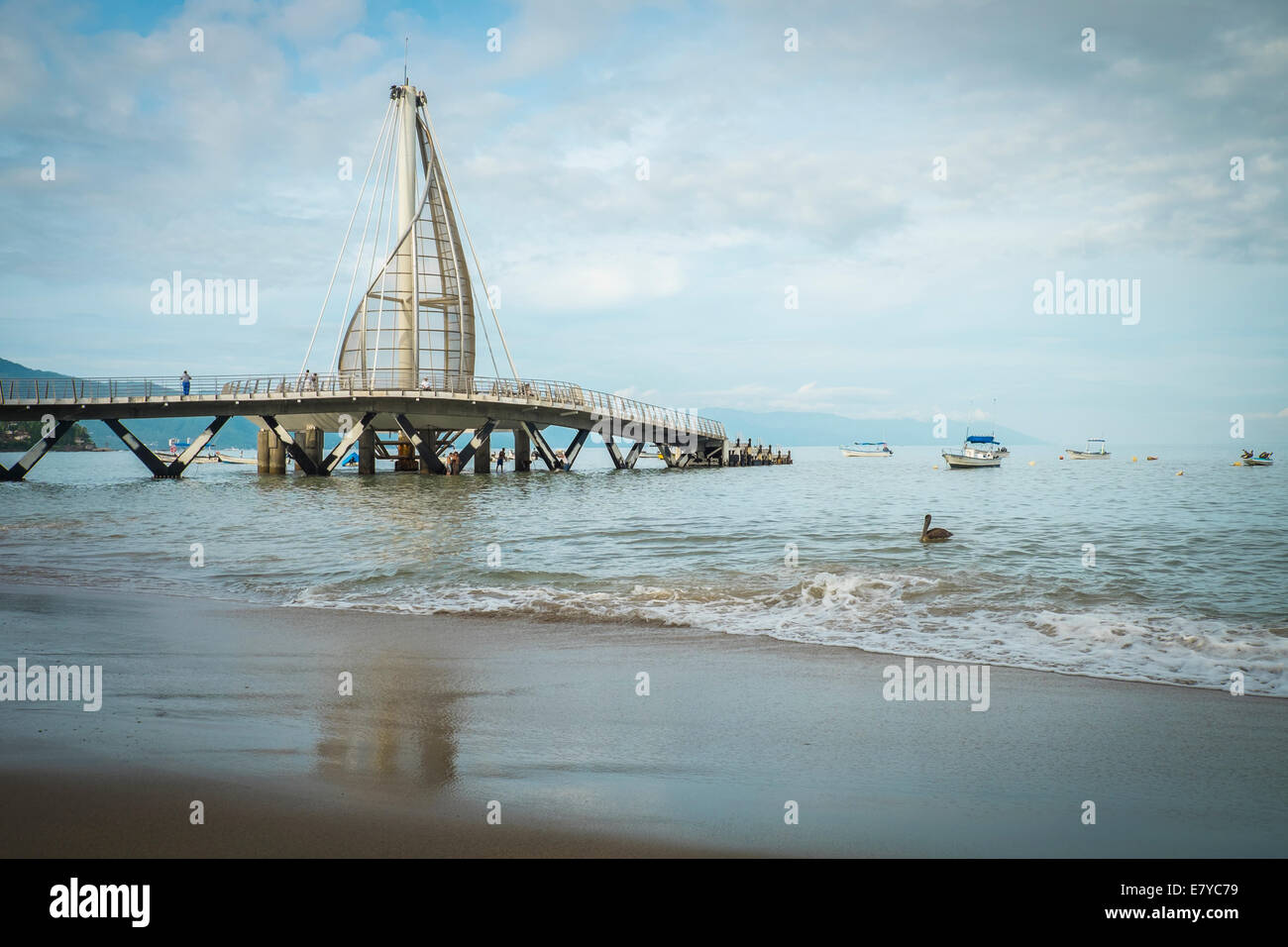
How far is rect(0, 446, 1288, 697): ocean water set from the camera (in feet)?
31.2

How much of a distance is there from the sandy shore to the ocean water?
1.98m

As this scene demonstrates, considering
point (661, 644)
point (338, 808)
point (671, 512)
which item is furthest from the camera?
point (671, 512)

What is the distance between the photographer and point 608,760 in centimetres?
502

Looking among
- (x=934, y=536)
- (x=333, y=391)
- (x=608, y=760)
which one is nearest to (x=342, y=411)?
(x=333, y=391)

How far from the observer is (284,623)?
9984 mm

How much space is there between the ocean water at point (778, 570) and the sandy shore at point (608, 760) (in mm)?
1975

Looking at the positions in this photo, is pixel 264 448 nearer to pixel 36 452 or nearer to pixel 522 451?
pixel 36 452

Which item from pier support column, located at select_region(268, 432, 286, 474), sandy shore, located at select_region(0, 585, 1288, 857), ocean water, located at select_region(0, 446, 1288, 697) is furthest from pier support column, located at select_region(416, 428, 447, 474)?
sandy shore, located at select_region(0, 585, 1288, 857)

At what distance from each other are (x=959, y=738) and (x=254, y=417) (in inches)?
2192

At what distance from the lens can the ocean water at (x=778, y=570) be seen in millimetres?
9523

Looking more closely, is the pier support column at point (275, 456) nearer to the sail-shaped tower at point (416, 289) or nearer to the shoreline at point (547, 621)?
the sail-shaped tower at point (416, 289)

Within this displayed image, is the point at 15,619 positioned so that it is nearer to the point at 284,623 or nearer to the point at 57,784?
the point at 284,623

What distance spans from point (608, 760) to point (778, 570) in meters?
9.79
